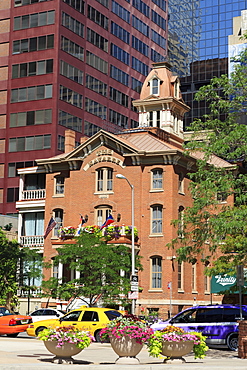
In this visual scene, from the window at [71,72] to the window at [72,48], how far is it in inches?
68.2

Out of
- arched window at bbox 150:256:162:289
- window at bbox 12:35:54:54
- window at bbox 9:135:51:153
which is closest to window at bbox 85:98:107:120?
window at bbox 12:35:54:54

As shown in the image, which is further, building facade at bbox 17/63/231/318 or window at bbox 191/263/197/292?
window at bbox 191/263/197/292

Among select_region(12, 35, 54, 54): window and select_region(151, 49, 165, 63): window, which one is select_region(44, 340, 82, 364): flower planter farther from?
select_region(151, 49, 165, 63): window

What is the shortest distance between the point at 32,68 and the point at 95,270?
133ft

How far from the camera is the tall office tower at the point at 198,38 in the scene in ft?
441

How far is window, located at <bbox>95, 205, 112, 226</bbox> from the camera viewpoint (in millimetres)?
55000

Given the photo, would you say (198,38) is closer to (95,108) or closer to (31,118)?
(95,108)

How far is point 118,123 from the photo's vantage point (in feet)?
311

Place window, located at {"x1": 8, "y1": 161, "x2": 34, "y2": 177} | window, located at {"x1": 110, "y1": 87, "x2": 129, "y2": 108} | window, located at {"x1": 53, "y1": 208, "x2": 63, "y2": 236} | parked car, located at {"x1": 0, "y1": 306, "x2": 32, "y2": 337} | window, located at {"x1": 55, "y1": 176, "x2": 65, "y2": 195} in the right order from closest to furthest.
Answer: parked car, located at {"x1": 0, "y1": 306, "x2": 32, "y2": 337} < window, located at {"x1": 53, "y1": 208, "x2": 63, "y2": 236} < window, located at {"x1": 55, "y1": 176, "x2": 65, "y2": 195} < window, located at {"x1": 8, "y1": 161, "x2": 34, "y2": 177} < window, located at {"x1": 110, "y1": 87, "x2": 129, "y2": 108}

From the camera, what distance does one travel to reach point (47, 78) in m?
79.9

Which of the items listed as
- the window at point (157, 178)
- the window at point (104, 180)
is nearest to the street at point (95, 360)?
the window at point (157, 178)

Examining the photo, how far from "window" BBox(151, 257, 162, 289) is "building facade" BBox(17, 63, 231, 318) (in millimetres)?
77

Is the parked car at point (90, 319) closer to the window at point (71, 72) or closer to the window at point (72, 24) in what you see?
the window at point (71, 72)

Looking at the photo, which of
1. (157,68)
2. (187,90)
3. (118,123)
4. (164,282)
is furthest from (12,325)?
(187,90)
